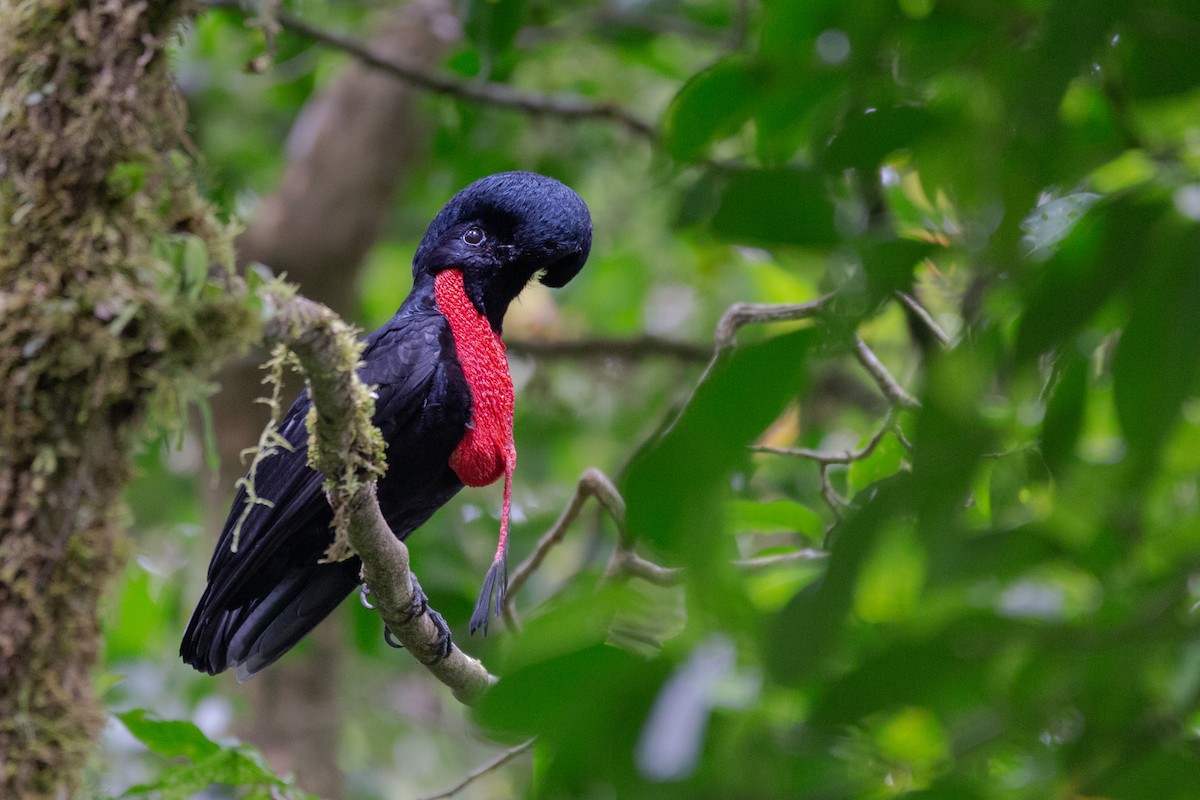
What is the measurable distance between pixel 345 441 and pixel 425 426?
86 centimetres

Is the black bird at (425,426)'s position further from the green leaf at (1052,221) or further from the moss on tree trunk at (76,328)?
the green leaf at (1052,221)

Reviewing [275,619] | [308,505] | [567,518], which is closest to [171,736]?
[308,505]

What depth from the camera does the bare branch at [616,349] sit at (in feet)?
16.9

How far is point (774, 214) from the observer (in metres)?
0.73

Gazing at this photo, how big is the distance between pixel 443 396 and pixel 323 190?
8.84ft

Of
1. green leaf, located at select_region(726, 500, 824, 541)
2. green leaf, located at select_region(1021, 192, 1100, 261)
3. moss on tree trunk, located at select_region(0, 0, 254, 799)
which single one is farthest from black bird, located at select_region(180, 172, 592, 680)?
green leaf, located at select_region(1021, 192, 1100, 261)

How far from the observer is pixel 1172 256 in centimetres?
67

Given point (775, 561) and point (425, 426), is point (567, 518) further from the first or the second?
point (775, 561)

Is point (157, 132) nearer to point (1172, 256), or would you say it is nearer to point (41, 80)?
point (41, 80)

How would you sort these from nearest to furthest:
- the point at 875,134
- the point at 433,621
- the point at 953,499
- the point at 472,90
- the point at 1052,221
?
the point at 953,499 < the point at 875,134 < the point at 1052,221 < the point at 433,621 < the point at 472,90

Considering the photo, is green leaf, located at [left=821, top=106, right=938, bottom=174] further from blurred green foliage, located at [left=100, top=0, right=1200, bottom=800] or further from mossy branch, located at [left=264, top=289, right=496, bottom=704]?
mossy branch, located at [left=264, top=289, right=496, bottom=704]

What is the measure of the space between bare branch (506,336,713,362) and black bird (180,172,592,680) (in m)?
2.34

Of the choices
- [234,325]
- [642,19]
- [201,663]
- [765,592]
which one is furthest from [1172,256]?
[642,19]

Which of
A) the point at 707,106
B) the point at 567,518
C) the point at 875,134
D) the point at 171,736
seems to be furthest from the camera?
the point at 567,518
